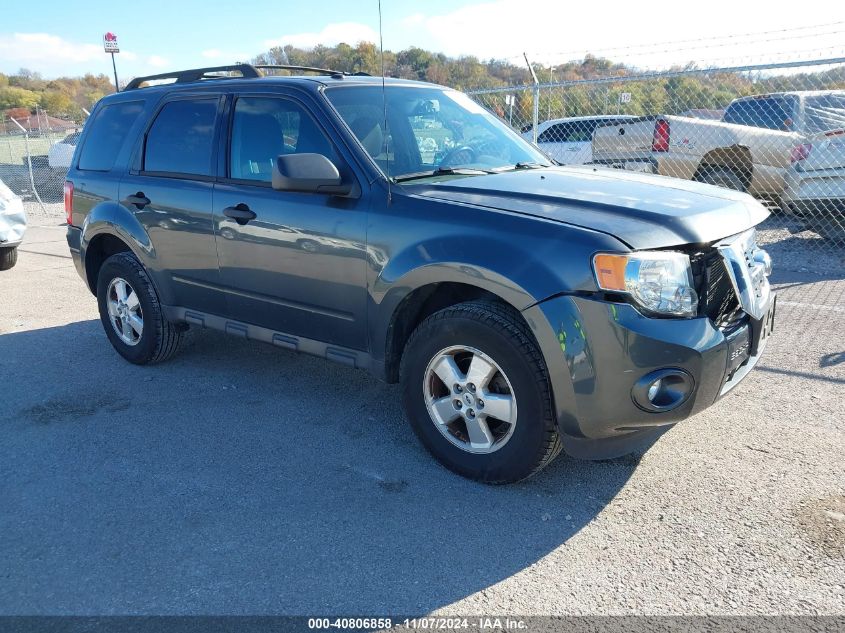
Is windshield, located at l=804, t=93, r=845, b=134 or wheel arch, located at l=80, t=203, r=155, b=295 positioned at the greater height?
windshield, located at l=804, t=93, r=845, b=134

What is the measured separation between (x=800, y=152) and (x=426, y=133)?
6077 mm

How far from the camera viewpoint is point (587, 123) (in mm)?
12961

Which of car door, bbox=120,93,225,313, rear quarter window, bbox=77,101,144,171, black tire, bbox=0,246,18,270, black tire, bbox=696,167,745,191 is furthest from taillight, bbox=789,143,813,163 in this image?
black tire, bbox=0,246,18,270

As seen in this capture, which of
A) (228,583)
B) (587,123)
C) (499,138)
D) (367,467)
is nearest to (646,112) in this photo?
(587,123)

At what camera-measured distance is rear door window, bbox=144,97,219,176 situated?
177 inches

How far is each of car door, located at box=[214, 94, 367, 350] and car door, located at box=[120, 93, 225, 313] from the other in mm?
153

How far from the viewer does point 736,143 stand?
9281mm

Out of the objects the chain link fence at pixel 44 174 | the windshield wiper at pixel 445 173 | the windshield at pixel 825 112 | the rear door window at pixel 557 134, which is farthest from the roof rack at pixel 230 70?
the chain link fence at pixel 44 174

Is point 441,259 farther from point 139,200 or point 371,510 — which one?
point 139,200

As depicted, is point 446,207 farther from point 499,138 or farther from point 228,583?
point 228,583

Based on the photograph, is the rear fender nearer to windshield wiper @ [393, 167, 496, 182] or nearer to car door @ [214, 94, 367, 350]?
car door @ [214, 94, 367, 350]

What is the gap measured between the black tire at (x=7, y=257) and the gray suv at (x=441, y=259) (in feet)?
15.2

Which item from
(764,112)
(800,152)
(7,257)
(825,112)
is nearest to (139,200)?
(7,257)

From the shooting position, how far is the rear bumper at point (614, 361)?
2875 mm
